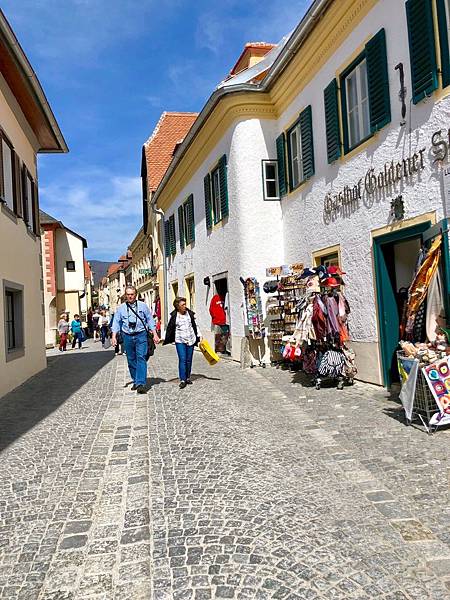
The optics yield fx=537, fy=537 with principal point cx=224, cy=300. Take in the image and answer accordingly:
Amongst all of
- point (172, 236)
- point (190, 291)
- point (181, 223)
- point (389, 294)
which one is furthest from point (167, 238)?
point (389, 294)

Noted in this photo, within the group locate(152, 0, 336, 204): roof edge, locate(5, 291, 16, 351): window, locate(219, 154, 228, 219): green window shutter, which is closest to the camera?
locate(152, 0, 336, 204): roof edge

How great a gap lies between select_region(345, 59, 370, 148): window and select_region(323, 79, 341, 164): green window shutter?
8.7 inches

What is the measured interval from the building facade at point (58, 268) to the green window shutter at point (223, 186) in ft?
67.5

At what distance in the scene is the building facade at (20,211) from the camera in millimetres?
9297

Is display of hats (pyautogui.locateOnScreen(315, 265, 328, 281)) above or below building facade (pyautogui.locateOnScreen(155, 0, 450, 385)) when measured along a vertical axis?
below

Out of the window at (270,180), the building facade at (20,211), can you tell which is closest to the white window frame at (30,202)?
the building facade at (20,211)

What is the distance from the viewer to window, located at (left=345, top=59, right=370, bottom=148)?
8219 mm

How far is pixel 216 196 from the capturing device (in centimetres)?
1396

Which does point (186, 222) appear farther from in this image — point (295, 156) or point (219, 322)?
point (295, 156)

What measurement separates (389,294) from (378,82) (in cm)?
299

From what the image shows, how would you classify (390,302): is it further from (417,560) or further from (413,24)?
(417,560)

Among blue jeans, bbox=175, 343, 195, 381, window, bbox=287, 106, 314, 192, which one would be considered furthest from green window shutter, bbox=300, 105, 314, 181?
blue jeans, bbox=175, 343, 195, 381

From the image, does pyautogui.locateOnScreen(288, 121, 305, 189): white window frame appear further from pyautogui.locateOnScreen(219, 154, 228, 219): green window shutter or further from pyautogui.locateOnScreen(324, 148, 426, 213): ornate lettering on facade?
pyautogui.locateOnScreen(219, 154, 228, 219): green window shutter

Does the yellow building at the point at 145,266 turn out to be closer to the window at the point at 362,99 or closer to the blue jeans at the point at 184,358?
the blue jeans at the point at 184,358
